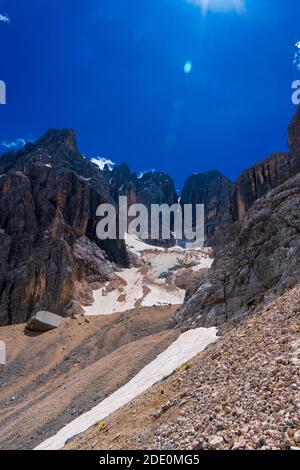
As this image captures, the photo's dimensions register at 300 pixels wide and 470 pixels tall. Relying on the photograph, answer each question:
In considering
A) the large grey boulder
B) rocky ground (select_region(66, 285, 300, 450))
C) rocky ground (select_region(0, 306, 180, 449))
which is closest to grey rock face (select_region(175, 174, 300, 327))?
rocky ground (select_region(0, 306, 180, 449))

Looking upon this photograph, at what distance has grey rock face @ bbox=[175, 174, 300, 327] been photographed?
2567 cm

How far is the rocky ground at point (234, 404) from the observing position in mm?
6312

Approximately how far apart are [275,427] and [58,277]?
77.9 m

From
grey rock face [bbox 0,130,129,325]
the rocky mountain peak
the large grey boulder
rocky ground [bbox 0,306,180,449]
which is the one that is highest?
the rocky mountain peak

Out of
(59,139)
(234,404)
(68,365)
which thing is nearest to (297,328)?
(234,404)

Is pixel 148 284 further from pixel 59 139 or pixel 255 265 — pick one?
pixel 59 139

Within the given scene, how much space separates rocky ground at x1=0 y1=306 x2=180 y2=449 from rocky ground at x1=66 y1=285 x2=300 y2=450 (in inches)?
502

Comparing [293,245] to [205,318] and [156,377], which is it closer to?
[205,318]

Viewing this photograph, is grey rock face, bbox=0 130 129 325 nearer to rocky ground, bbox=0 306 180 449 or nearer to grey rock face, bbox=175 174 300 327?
rocky ground, bbox=0 306 180 449

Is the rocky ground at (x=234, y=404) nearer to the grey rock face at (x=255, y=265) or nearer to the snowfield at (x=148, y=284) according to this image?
the grey rock face at (x=255, y=265)

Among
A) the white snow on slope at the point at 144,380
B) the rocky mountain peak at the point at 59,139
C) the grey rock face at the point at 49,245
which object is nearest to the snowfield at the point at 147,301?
the white snow on slope at the point at 144,380

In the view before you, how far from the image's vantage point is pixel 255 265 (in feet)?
95.1

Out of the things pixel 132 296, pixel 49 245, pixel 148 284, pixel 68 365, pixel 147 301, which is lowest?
pixel 68 365

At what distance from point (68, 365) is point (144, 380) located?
21.6m
